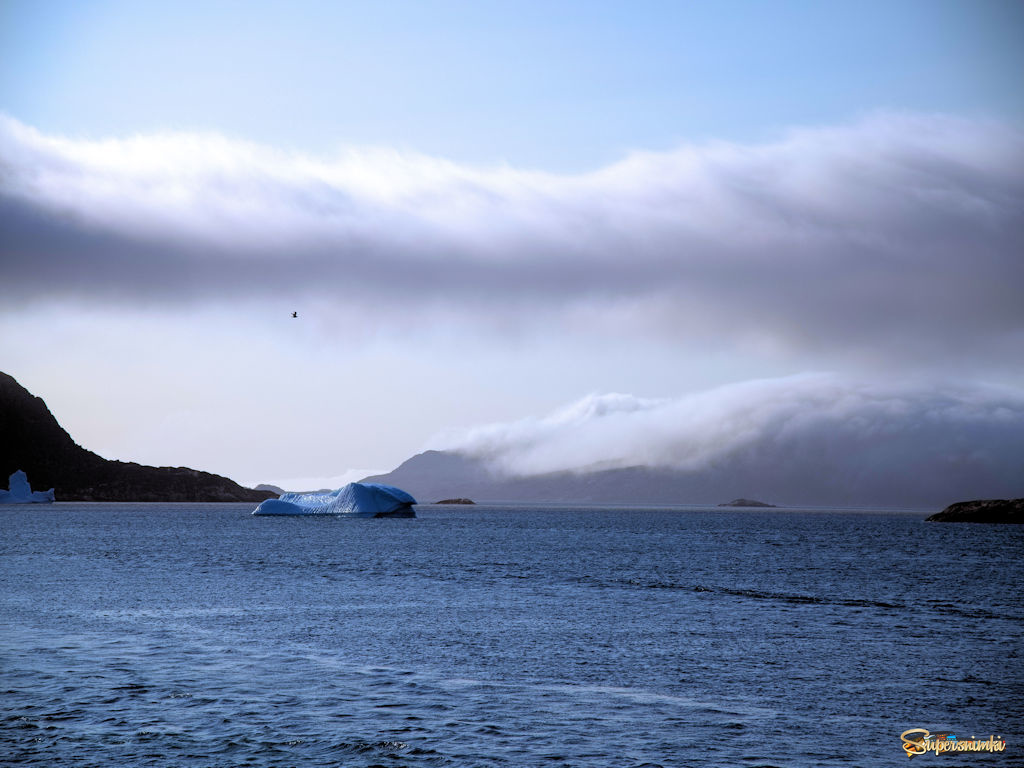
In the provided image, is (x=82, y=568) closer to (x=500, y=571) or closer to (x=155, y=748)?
(x=500, y=571)

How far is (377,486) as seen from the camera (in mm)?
169875

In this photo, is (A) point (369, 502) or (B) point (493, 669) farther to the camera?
(A) point (369, 502)

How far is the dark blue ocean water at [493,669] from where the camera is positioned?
18859mm

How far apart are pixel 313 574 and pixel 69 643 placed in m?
30.5

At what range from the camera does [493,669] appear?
27047 millimetres

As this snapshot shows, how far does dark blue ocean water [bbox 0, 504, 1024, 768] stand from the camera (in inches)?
742

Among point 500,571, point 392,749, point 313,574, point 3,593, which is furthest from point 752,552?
point 392,749

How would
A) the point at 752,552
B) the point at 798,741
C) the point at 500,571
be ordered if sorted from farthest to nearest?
the point at 752,552
the point at 500,571
the point at 798,741

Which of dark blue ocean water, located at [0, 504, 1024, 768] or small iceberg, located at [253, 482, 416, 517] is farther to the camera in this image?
small iceberg, located at [253, 482, 416, 517]

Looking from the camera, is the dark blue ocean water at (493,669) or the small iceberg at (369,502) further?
the small iceberg at (369,502)

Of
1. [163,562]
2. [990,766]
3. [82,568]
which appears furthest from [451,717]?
[163,562]

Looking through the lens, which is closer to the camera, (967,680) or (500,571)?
(967,680)

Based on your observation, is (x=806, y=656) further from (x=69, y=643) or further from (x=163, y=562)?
(x=163, y=562)

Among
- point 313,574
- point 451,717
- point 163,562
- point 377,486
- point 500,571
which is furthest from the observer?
point 377,486
